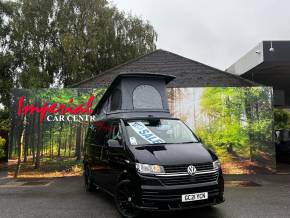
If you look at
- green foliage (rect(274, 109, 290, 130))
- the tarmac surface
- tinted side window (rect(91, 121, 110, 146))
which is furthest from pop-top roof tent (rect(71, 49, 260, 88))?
tinted side window (rect(91, 121, 110, 146))

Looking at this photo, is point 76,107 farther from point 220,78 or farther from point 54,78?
point 54,78

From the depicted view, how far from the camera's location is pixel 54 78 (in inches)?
1102

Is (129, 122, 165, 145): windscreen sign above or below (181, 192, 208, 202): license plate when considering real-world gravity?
above

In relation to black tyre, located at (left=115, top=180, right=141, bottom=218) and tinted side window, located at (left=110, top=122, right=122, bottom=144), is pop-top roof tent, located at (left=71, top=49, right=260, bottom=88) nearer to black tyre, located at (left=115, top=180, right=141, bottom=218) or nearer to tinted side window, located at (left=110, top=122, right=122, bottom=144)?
tinted side window, located at (left=110, top=122, right=122, bottom=144)

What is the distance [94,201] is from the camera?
28.3 ft

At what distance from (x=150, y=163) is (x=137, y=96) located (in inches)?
131

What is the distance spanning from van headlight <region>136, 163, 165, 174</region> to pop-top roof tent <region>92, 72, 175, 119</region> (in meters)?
2.51

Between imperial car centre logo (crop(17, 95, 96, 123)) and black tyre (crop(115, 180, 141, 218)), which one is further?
imperial car centre logo (crop(17, 95, 96, 123))

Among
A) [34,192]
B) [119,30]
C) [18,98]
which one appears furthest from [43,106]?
[119,30]

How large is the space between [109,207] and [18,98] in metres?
6.55

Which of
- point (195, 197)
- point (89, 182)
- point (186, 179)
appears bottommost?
point (89, 182)

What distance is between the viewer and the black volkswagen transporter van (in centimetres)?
620

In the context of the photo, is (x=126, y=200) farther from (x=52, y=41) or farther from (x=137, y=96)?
(x=52, y=41)

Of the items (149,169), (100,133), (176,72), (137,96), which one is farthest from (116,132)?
(176,72)
